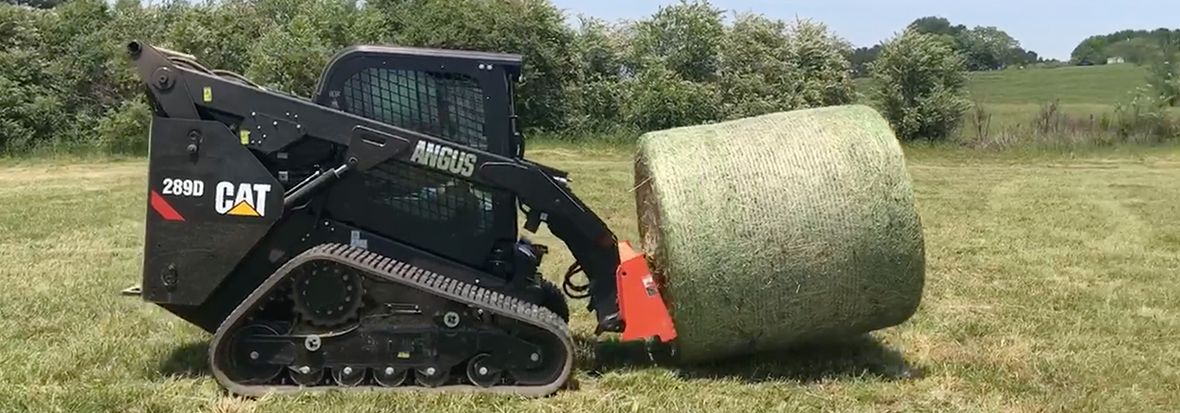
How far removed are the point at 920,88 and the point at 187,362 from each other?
1206 inches

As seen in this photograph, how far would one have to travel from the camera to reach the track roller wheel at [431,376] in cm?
586

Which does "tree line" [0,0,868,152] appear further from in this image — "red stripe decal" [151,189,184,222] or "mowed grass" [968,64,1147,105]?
"red stripe decal" [151,189,184,222]

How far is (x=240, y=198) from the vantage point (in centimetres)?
588

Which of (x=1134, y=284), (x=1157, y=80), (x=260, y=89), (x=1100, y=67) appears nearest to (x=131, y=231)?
(x=260, y=89)

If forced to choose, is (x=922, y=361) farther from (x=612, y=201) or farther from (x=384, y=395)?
(x=612, y=201)

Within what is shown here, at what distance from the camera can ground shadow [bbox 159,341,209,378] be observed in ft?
20.9

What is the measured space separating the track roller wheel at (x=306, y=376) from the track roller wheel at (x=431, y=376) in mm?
488

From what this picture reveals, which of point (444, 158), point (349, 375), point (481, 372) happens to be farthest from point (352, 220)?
point (481, 372)

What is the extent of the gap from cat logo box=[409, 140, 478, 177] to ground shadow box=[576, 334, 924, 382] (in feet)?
4.51

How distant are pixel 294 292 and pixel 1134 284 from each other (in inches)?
288

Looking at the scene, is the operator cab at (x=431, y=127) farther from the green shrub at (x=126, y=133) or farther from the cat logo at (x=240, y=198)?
the green shrub at (x=126, y=133)

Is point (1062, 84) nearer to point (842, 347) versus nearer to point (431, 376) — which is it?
point (842, 347)

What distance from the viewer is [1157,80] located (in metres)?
39.2

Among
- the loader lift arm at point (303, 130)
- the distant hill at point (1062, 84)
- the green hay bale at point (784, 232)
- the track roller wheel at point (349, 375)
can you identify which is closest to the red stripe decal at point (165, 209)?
the loader lift arm at point (303, 130)
